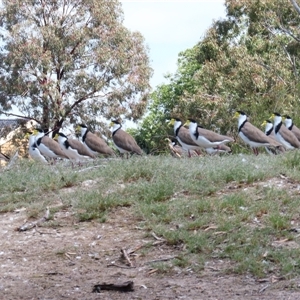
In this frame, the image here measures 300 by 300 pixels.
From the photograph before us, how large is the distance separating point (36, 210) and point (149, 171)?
1851 mm

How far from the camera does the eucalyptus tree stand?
3397 centimetres

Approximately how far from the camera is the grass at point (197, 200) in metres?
7.52

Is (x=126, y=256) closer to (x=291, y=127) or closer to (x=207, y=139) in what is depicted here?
(x=207, y=139)

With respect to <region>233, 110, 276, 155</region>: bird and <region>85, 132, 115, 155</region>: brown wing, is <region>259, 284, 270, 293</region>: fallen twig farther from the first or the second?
<region>85, 132, 115, 155</region>: brown wing

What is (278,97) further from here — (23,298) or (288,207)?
(23,298)

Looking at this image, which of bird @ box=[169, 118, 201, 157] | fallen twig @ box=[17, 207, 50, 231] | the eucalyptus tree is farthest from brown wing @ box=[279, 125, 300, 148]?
the eucalyptus tree

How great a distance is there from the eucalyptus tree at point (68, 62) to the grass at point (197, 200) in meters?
23.1

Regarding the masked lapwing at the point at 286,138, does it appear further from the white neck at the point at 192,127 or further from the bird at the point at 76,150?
the bird at the point at 76,150

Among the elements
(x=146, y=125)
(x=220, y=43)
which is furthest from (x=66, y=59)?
(x=146, y=125)

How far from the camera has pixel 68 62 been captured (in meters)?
34.1

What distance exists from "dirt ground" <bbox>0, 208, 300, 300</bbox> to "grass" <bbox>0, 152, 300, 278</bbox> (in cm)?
16

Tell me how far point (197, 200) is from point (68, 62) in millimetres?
26020

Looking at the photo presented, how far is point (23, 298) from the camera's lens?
6668 mm

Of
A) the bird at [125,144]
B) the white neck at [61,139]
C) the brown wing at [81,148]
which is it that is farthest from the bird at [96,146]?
the white neck at [61,139]
